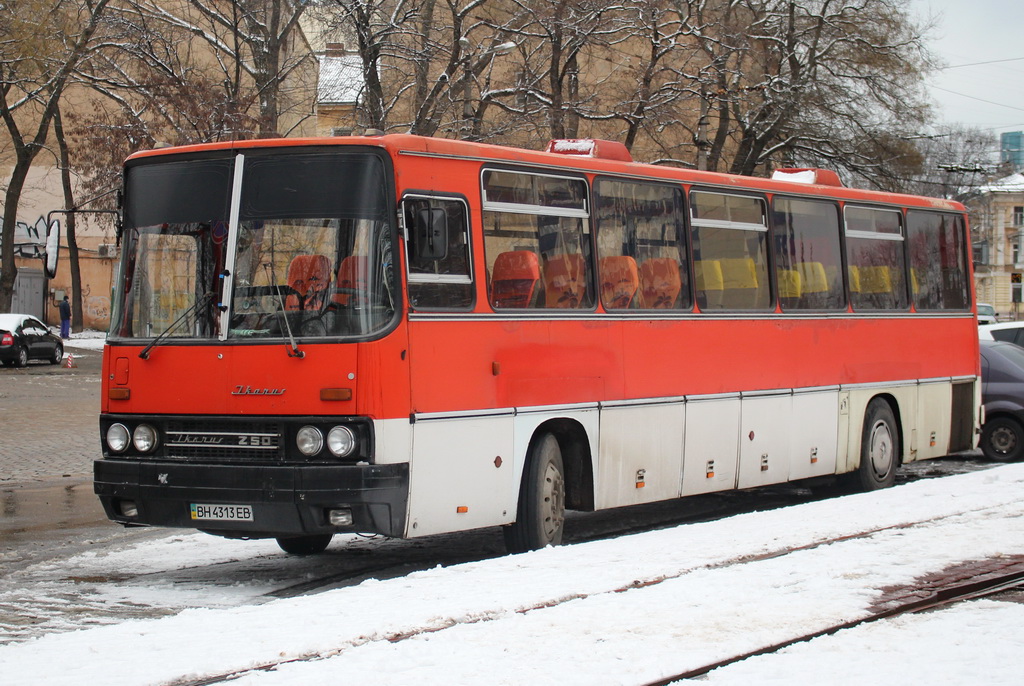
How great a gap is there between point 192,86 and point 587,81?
11994mm

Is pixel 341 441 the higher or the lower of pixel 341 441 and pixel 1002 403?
the higher

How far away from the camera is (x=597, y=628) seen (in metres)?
6.69

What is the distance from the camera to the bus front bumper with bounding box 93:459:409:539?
8.33 metres

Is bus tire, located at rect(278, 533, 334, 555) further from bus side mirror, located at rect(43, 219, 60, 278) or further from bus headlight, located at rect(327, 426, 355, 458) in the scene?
bus side mirror, located at rect(43, 219, 60, 278)

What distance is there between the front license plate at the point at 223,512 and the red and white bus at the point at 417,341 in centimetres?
2

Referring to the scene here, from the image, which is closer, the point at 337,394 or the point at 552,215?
the point at 337,394

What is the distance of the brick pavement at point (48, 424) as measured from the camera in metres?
16.9

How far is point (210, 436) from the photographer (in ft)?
28.5

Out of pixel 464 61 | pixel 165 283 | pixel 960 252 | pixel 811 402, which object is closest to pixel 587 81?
pixel 464 61

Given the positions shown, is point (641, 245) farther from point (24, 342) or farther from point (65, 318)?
point (65, 318)

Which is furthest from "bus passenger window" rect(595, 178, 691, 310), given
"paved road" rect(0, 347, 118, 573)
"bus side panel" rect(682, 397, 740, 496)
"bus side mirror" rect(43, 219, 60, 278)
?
"paved road" rect(0, 347, 118, 573)

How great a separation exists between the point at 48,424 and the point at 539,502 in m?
15.5

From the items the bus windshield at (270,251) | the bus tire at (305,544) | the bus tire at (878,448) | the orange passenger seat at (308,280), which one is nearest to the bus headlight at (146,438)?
the bus windshield at (270,251)

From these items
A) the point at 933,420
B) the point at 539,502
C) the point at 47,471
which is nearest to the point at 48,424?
the point at 47,471
